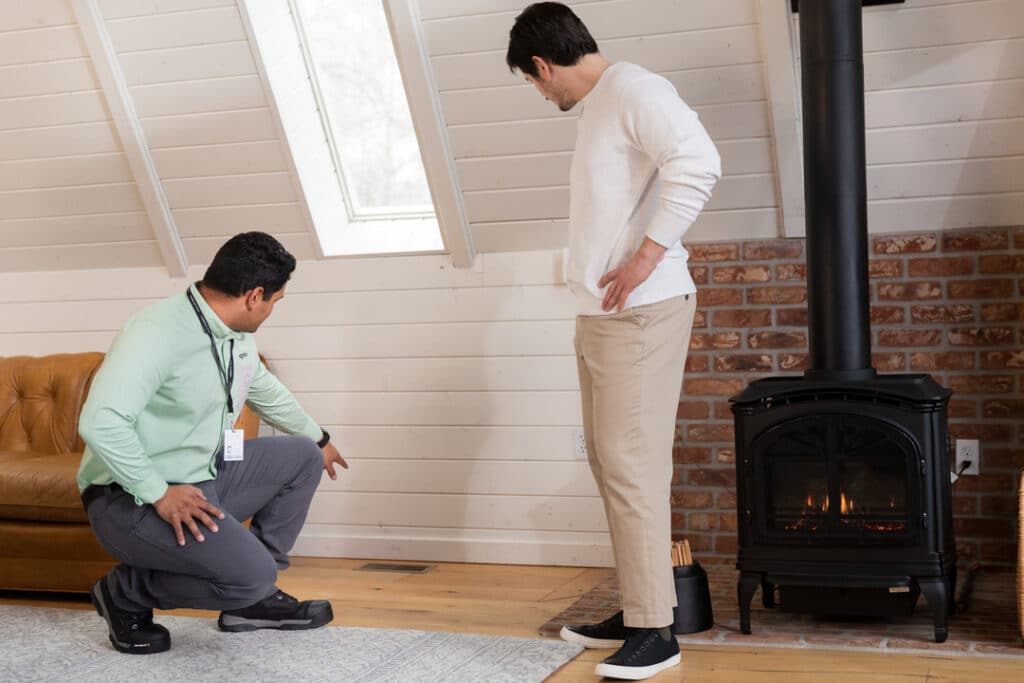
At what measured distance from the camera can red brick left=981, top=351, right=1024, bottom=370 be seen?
11.5 ft

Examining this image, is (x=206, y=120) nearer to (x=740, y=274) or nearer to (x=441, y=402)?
(x=441, y=402)

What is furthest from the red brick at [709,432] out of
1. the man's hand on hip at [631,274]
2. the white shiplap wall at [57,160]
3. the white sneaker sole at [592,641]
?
the white shiplap wall at [57,160]

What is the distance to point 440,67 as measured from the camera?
3646mm

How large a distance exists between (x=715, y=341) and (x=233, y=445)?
5.19ft

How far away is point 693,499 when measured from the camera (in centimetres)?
384

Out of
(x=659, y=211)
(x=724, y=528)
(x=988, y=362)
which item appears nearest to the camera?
(x=659, y=211)

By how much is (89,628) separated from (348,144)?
1.91m

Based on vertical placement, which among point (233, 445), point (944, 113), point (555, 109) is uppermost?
point (555, 109)

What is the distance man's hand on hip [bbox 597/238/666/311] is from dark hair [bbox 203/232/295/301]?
2.76ft

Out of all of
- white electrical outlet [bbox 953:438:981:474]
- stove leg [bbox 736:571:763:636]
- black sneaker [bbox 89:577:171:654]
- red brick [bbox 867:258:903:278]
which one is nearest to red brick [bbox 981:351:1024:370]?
white electrical outlet [bbox 953:438:981:474]

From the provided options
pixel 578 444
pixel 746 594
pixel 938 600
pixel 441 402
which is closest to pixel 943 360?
pixel 938 600

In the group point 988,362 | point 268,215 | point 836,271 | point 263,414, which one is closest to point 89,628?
point 263,414

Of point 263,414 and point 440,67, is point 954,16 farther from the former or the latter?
point 263,414

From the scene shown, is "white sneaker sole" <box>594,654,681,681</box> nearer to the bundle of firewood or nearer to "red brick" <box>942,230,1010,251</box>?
the bundle of firewood
